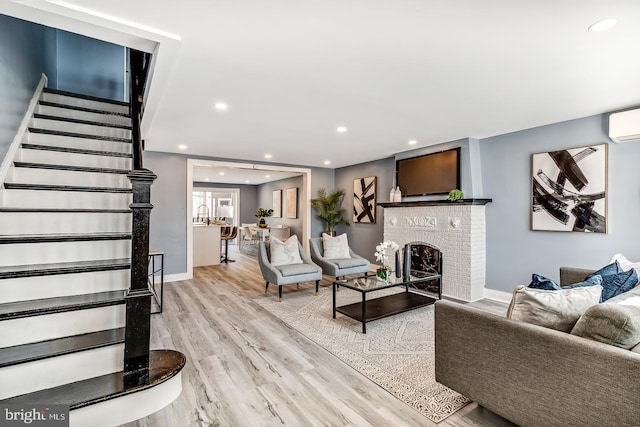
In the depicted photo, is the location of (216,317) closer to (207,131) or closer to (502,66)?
(207,131)

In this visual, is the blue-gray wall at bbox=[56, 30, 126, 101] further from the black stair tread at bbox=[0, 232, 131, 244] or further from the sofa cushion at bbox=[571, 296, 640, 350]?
the sofa cushion at bbox=[571, 296, 640, 350]

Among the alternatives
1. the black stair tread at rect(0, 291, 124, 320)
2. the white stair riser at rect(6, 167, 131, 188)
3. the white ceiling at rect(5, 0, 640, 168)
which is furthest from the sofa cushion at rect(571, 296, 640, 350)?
the white stair riser at rect(6, 167, 131, 188)

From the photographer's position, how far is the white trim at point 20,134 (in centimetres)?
249

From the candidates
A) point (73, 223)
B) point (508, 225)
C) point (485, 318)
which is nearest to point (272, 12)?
point (485, 318)

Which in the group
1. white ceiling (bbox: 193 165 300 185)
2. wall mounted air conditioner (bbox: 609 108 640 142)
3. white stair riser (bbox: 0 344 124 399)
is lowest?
white stair riser (bbox: 0 344 124 399)

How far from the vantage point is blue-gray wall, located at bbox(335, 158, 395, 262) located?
630cm

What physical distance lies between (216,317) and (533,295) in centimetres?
321

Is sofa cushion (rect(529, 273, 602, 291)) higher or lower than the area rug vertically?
higher

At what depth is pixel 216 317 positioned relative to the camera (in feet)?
12.0

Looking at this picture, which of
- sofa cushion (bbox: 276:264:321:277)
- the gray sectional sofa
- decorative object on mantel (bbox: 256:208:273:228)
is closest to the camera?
the gray sectional sofa

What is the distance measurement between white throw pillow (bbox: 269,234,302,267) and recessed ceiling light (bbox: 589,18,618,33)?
13.0ft

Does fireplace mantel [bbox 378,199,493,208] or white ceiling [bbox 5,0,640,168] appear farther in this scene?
fireplace mantel [bbox 378,199,493,208]

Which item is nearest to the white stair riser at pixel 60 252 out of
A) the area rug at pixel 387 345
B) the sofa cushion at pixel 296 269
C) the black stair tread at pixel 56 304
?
the black stair tread at pixel 56 304

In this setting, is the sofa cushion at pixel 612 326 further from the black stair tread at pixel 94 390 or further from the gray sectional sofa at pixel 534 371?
the black stair tread at pixel 94 390
